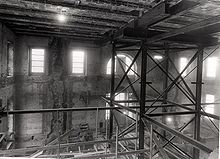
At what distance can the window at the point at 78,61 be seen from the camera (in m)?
10.2

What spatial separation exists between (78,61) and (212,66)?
32.1 ft

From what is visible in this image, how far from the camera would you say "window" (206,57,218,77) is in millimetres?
12266

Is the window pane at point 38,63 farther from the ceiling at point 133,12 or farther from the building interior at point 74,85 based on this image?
the ceiling at point 133,12

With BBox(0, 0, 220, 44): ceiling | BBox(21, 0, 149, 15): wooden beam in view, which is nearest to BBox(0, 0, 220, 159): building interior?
BBox(0, 0, 220, 44): ceiling

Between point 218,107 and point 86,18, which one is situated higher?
point 86,18

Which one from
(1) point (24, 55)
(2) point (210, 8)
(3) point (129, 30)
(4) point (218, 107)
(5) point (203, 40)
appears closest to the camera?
(2) point (210, 8)

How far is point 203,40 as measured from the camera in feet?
17.5

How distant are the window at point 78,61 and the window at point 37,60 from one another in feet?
5.76

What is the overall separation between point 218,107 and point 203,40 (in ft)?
28.6

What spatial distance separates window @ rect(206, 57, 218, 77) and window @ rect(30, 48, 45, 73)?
38.2 ft

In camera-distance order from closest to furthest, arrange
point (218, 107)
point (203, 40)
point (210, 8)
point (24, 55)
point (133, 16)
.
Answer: point (210, 8)
point (133, 16)
point (203, 40)
point (24, 55)
point (218, 107)

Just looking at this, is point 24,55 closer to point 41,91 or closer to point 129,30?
point 41,91

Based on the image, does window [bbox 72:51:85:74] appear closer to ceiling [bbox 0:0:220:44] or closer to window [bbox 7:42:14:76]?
window [bbox 7:42:14:76]

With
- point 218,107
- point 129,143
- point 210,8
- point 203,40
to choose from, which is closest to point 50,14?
point 210,8
